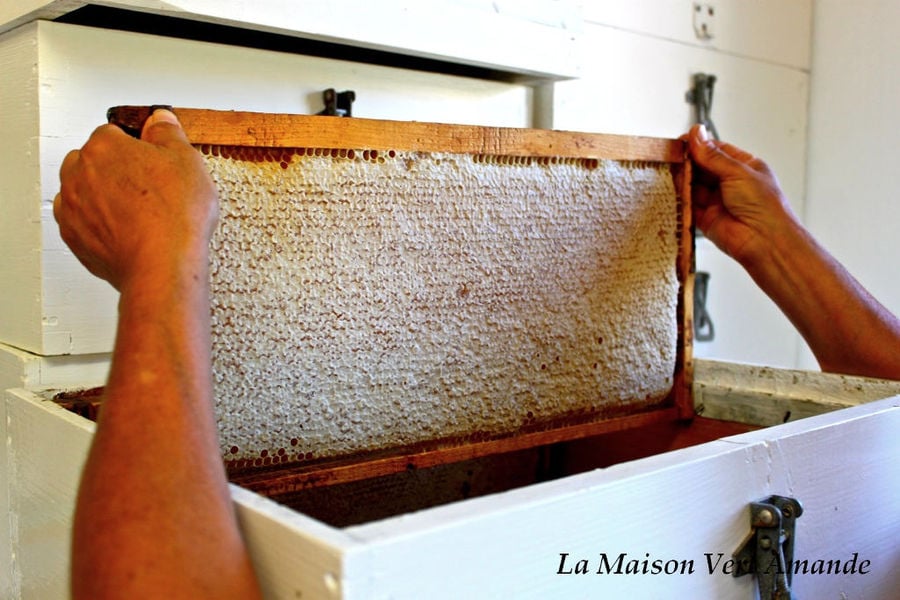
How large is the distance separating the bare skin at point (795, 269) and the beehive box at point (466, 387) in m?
0.06

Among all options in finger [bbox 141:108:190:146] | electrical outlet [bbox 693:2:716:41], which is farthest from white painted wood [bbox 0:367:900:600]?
electrical outlet [bbox 693:2:716:41]

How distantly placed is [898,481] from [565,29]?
2.27 ft

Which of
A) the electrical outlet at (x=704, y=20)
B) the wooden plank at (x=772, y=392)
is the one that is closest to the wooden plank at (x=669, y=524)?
the wooden plank at (x=772, y=392)

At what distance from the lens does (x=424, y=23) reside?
97 cm

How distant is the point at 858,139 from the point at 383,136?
4.47 ft

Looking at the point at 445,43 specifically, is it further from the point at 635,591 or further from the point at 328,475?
the point at 635,591

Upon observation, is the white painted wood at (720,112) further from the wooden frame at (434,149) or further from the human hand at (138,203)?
the human hand at (138,203)

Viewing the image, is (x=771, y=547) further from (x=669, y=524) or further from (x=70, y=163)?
(x=70, y=163)

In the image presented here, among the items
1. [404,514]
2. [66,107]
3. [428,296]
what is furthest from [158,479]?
[66,107]

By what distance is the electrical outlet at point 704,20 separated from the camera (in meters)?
1.58

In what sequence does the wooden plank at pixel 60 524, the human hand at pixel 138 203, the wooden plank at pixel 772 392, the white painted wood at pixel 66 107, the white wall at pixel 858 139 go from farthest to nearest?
1. the white wall at pixel 858 139
2. the wooden plank at pixel 772 392
3. the white painted wood at pixel 66 107
4. the human hand at pixel 138 203
5. the wooden plank at pixel 60 524

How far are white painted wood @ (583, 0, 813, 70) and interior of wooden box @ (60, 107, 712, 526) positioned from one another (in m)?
0.51

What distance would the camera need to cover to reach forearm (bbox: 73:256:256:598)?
0.43m

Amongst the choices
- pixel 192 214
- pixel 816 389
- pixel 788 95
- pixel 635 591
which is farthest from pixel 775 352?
pixel 192 214
